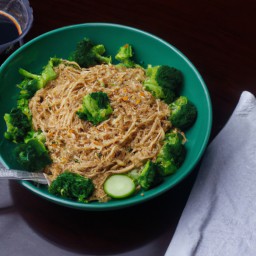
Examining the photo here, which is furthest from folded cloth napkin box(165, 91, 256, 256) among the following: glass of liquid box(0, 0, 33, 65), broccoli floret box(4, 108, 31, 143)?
glass of liquid box(0, 0, 33, 65)

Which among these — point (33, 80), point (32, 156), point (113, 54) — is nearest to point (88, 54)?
point (113, 54)

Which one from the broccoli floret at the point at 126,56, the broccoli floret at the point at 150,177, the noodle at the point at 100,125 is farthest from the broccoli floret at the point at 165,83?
the broccoli floret at the point at 150,177

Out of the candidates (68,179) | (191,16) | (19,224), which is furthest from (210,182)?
(191,16)

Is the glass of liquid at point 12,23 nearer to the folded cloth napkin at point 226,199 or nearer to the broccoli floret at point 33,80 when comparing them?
the broccoli floret at point 33,80

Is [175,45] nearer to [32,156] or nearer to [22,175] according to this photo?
[32,156]

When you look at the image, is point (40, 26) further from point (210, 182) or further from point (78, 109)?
point (210, 182)
